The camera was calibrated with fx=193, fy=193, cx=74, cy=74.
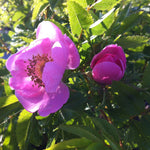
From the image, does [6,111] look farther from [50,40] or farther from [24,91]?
[50,40]

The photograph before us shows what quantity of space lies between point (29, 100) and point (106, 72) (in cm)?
20

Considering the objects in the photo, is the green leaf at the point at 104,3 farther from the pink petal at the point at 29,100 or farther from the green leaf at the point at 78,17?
the pink petal at the point at 29,100

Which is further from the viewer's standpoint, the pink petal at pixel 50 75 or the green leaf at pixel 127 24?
the green leaf at pixel 127 24

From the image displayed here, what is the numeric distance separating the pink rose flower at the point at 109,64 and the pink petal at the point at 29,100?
6.2 inches

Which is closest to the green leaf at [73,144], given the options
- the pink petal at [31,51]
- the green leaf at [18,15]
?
the pink petal at [31,51]

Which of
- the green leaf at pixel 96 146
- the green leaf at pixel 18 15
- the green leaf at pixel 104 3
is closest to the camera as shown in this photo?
the green leaf at pixel 96 146

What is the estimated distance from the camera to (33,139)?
671mm

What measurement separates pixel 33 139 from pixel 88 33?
41 centimetres

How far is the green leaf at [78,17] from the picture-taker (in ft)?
1.54

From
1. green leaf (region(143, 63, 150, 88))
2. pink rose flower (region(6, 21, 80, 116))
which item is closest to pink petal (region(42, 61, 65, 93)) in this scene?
pink rose flower (region(6, 21, 80, 116))

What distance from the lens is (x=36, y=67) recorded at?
0.53 m

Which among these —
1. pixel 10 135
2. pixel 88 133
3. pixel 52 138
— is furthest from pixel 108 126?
pixel 10 135

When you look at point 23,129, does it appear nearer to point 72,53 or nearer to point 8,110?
point 8,110

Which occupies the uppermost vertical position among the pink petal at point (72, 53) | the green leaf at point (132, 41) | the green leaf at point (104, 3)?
the green leaf at point (104, 3)
